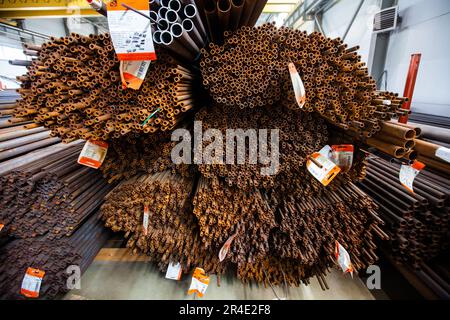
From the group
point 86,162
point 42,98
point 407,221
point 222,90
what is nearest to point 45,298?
point 86,162

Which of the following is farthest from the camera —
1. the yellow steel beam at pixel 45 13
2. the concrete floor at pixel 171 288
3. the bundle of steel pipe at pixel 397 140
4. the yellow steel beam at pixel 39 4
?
→ the yellow steel beam at pixel 45 13

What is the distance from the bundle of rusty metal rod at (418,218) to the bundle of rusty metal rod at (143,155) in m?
1.44

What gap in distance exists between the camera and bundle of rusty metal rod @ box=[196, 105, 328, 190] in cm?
104

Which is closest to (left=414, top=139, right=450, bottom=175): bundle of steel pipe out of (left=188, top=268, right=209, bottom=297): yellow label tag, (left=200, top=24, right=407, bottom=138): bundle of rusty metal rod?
(left=200, top=24, right=407, bottom=138): bundle of rusty metal rod

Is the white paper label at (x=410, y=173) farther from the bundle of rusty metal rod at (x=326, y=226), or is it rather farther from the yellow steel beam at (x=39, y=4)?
the yellow steel beam at (x=39, y=4)

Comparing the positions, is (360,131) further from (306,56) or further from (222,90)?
(222,90)

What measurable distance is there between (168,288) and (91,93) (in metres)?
1.48

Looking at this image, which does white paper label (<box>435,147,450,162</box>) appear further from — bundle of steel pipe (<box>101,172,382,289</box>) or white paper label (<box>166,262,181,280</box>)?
white paper label (<box>166,262,181,280</box>)

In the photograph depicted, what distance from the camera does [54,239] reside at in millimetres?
1233

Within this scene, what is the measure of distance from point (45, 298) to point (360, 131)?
2.33 metres

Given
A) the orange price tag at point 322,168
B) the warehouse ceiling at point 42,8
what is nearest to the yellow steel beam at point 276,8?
the warehouse ceiling at point 42,8

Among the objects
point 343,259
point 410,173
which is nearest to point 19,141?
point 343,259

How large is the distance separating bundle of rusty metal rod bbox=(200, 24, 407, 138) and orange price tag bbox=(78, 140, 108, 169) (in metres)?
0.76

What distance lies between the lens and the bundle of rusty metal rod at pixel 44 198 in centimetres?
108
